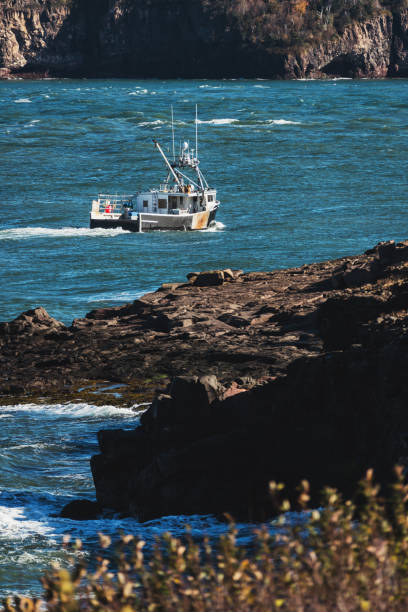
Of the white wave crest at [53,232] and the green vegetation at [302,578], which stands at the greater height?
the green vegetation at [302,578]

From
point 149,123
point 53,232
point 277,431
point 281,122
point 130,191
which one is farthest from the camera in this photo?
point 149,123

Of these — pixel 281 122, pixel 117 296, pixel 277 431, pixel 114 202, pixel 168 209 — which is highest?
pixel 281 122

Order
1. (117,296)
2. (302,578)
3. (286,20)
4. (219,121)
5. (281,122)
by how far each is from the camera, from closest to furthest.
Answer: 1. (302,578)
2. (117,296)
3. (281,122)
4. (219,121)
5. (286,20)

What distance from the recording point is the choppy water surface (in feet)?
69.4

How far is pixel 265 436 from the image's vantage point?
17.7 meters

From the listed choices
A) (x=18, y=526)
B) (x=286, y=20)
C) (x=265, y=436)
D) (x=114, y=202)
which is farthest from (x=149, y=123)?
(x=265, y=436)

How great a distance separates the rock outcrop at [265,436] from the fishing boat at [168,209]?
43.6 metres

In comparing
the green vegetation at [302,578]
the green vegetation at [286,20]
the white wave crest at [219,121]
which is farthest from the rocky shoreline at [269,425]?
the green vegetation at [286,20]

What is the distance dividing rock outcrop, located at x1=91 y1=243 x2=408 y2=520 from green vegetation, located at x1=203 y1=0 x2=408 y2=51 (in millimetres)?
178228

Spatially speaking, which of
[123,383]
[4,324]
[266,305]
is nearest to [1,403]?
[123,383]

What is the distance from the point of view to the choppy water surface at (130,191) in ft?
69.4

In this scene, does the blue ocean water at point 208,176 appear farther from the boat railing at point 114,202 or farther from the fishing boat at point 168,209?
the boat railing at point 114,202

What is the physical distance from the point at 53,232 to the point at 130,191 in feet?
44.8

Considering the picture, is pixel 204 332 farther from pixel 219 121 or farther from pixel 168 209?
pixel 219 121
